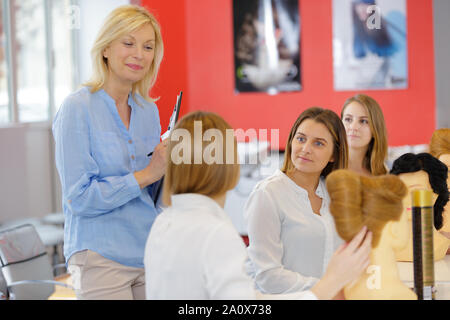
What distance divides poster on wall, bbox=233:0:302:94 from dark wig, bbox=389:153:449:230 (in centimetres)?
458

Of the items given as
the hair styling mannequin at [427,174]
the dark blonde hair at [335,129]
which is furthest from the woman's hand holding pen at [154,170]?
the hair styling mannequin at [427,174]

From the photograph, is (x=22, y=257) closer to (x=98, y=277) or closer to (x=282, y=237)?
(x=98, y=277)

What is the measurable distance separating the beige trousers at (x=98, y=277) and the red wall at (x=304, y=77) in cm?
377

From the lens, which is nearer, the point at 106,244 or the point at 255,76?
the point at 106,244

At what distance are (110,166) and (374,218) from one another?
696 mm

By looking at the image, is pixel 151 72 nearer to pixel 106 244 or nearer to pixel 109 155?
pixel 109 155

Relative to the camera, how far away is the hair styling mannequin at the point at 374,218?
47.2 inches

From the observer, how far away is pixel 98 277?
1460mm

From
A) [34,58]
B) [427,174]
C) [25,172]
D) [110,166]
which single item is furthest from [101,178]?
[34,58]

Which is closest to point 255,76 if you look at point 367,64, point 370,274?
point 367,64

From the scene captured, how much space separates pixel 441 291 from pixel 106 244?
2.94 ft

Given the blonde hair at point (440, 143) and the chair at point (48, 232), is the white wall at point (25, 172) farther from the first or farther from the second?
the blonde hair at point (440, 143)

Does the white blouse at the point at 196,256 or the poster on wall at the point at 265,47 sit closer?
the white blouse at the point at 196,256
